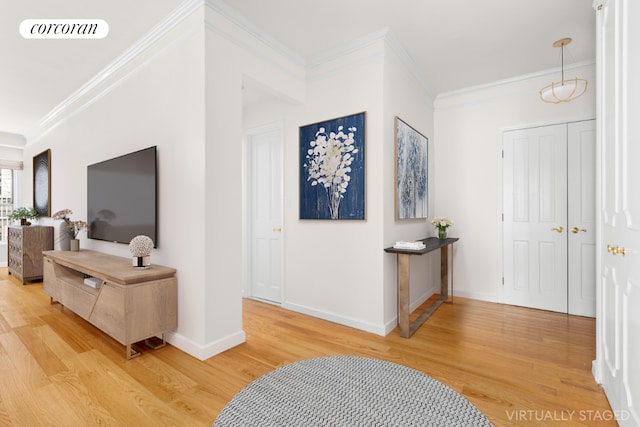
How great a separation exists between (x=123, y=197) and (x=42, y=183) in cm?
347

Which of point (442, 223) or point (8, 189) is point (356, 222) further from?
point (8, 189)

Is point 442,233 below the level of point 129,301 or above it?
above

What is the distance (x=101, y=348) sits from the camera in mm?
2398

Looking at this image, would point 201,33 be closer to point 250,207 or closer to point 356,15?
point 356,15

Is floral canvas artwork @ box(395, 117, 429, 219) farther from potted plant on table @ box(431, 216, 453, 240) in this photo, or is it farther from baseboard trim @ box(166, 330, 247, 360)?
baseboard trim @ box(166, 330, 247, 360)

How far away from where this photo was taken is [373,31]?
2.64m

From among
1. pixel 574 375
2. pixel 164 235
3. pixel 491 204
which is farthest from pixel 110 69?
pixel 574 375

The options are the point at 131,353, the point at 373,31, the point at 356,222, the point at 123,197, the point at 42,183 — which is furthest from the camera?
the point at 42,183

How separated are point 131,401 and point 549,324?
3517 mm

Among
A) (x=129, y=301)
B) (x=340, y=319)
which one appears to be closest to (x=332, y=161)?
(x=340, y=319)

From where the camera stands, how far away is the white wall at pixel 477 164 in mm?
3494

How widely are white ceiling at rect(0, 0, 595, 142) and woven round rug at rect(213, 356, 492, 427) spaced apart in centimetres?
256
